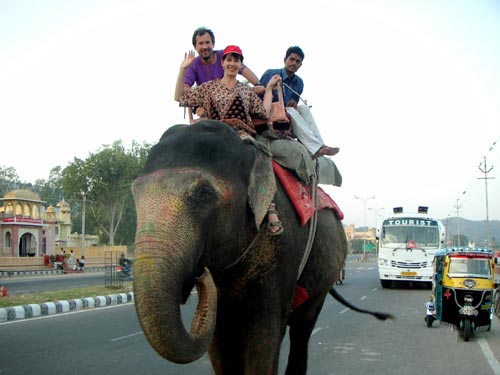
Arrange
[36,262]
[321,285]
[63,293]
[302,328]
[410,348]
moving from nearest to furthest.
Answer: [321,285], [302,328], [410,348], [63,293], [36,262]

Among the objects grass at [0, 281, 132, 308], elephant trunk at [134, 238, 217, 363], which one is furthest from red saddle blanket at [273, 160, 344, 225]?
grass at [0, 281, 132, 308]

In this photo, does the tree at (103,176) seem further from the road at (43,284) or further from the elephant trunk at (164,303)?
the elephant trunk at (164,303)

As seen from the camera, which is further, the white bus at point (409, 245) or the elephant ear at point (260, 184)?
the white bus at point (409, 245)

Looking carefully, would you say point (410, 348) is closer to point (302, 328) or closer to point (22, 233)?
point (302, 328)

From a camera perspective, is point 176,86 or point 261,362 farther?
point 176,86

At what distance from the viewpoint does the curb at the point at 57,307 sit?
12969 mm

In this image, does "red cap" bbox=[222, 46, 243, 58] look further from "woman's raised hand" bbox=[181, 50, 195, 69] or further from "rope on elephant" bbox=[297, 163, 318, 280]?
"rope on elephant" bbox=[297, 163, 318, 280]

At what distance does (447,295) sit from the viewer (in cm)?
1065

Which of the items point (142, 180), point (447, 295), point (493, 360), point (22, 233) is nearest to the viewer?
point (142, 180)

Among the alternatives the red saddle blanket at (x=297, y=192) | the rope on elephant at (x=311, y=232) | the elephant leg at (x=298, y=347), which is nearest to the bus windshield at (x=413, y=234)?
the elephant leg at (x=298, y=347)

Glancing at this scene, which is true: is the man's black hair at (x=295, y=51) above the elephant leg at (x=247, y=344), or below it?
above

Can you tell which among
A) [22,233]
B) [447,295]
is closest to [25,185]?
[22,233]

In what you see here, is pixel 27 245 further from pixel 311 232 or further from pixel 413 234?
pixel 311 232

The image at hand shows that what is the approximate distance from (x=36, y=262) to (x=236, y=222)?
4225 cm
